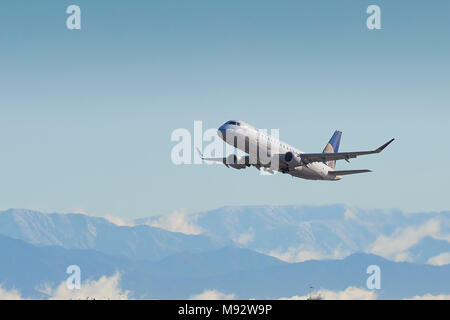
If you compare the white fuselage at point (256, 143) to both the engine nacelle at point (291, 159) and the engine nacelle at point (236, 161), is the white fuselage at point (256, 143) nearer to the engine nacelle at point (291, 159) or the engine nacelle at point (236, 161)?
the engine nacelle at point (291, 159)

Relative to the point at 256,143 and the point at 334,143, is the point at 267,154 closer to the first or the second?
the point at 256,143

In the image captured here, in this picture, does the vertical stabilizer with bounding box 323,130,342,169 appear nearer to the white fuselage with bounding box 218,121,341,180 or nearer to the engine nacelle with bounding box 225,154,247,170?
the white fuselage with bounding box 218,121,341,180

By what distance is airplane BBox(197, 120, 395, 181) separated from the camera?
120 metres

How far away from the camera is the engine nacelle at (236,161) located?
12850 cm

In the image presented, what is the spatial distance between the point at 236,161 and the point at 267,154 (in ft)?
24.6

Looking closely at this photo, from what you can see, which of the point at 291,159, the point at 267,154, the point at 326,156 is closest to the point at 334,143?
the point at 326,156

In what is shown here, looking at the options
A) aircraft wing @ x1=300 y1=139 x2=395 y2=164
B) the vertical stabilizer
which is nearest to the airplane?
aircraft wing @ x1=300 y1=139 x2=395 y2=164

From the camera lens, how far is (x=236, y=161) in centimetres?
12900

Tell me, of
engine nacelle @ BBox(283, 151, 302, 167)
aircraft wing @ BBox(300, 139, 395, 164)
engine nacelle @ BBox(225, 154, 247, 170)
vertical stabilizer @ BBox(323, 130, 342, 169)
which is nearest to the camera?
aircraft wing @ BBox(300, 139, 395, 164)

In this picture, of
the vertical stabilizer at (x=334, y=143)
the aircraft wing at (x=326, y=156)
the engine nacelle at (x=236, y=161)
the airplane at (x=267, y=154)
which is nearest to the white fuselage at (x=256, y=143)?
the airplane at (x=267, y=154)
